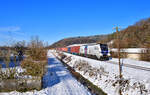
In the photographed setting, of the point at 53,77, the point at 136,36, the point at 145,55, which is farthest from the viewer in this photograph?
the point at 136,36

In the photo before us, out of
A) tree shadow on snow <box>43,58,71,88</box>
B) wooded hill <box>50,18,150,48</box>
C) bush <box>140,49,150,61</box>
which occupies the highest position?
wooded hill <box>50,18,150,48</box>

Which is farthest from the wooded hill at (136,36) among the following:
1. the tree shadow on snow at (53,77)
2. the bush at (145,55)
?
the tree shadow on snow at (53,77)

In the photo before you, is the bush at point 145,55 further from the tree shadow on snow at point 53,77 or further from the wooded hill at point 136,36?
the tree shadow on snow at point 53,77

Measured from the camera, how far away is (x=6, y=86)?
27.1 ft

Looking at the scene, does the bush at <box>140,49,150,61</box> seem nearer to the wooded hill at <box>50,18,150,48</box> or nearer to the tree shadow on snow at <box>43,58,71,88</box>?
the wooded hill at <box>50,18,150,48</box>

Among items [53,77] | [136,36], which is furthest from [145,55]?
[136,36]

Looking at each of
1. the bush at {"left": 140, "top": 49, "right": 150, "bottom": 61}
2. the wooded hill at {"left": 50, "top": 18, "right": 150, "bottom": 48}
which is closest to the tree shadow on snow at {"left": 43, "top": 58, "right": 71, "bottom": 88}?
the bush at {"left": 140, "top": 49, "right": 150, "bottom": 61}

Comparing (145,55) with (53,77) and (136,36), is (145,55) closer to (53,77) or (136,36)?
(53,77)

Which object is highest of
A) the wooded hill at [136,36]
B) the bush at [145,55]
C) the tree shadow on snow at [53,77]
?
the wooded hill at [136,36]

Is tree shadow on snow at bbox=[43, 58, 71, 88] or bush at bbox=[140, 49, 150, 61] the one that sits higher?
bush at bbox=[140, 49, 150, 61]

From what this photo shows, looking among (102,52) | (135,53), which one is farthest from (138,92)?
(135,53)

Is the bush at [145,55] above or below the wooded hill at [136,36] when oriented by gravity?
below

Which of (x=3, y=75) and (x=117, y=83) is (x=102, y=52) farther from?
(x=3, y=75)

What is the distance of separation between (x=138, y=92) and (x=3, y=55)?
969cm
